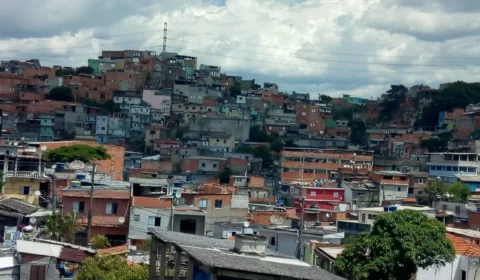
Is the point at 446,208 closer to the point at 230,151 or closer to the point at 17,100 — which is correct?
the point at 230,151

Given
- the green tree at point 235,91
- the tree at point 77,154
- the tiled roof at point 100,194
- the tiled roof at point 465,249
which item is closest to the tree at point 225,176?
the tree at point 77,154

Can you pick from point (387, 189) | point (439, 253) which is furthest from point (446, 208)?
point (439, 253)

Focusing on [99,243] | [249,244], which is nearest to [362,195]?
[99,243]

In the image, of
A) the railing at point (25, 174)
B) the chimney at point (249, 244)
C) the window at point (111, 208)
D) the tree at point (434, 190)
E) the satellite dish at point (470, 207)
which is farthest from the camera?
the tree at point (434, 190)

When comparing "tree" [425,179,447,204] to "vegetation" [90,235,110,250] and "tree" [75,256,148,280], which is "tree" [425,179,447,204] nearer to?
"vegetation" [90,235,110,250]

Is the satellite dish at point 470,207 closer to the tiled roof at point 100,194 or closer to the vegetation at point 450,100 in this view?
the tiled roof at point 100,194

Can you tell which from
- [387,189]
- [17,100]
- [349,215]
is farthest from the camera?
[17,100]

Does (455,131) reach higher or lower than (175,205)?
higher
